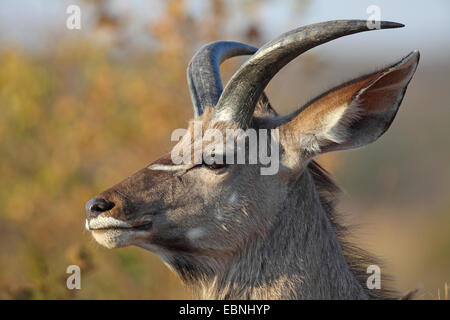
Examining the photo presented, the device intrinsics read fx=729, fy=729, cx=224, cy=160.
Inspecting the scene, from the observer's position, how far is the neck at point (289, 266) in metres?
5.18

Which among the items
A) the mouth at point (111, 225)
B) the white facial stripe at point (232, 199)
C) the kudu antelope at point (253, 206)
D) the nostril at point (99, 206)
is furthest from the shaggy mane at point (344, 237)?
the nostril at point (99, 206)

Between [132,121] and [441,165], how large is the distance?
25936mm

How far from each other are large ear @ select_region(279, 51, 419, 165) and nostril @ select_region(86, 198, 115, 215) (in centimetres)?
133

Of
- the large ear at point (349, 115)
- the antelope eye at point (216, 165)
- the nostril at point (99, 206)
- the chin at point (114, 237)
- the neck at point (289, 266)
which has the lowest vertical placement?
the neck at point (289, 266)

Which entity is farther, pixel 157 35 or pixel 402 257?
pixel 402 257

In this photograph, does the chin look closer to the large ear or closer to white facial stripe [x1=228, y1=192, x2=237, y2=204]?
white facial stripe [x1=228, y1=192, x2=237, y2=204]

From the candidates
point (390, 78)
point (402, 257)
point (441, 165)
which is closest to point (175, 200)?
point (390, 78)

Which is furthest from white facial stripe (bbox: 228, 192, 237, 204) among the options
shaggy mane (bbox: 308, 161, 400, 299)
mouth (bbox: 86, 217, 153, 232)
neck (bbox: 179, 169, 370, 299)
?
shaggy mane (bbox: 308, 161, 400, 299)

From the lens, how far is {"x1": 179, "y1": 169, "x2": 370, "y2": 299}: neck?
17.0 ft

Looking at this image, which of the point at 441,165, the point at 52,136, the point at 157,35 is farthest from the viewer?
the point at 441,165

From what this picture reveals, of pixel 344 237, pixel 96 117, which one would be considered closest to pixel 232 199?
pixel 344 237

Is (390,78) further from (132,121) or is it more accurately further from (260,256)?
(132,121)

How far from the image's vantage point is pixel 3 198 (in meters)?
13.9

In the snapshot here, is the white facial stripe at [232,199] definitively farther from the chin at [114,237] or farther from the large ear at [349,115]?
the chin at [114,237]
